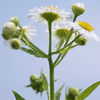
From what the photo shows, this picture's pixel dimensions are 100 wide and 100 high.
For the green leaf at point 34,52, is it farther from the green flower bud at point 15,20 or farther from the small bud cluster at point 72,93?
the small bud cluster at point 72,93

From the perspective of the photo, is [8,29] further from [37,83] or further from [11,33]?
[37,83]

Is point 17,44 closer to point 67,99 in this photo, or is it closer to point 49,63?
point 49,63

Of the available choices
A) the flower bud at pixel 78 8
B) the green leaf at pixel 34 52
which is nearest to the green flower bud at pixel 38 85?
the green leaf at pixel 34 52

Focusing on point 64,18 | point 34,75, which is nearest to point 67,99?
point 34,75

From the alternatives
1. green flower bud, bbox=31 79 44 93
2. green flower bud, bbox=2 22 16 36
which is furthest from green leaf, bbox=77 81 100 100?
green flower bud, bbox=2 22 16 36

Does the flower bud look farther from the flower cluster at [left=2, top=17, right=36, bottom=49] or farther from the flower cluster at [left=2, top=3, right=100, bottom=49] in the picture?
the flower cluster at [left=2, top=17, right=36, bottom=49]

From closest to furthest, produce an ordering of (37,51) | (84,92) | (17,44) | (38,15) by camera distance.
Result: 1. (17,44)
2. (37,51)
3. (84,92)
4. (38,15)

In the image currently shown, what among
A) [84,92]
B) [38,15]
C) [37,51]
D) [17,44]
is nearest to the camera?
[17,44]
